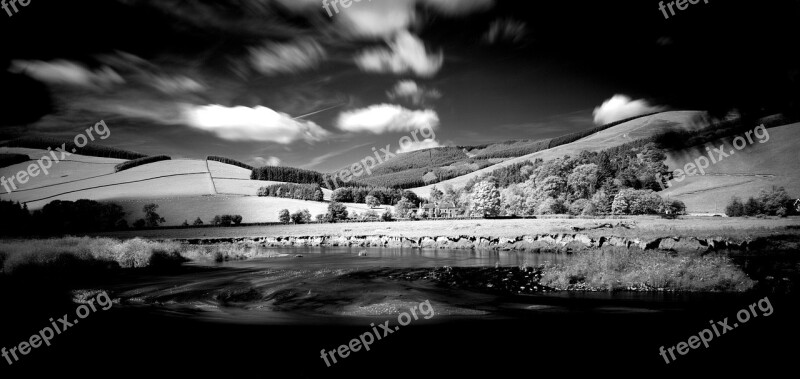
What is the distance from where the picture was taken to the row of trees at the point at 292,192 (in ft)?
373

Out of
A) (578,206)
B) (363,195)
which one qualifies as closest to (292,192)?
(363,195)

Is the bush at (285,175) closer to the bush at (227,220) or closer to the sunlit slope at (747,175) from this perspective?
the bush at (227,220)

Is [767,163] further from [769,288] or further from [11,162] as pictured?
[11,162]

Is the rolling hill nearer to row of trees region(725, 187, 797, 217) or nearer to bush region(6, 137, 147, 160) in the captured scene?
bush region(6, 137, 147, 160)

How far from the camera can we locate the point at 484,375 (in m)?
7.96

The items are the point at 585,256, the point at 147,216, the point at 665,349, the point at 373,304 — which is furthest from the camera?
the point at 147,216

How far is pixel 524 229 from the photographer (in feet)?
158

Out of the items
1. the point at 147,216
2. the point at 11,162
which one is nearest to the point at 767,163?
the point at 147,216

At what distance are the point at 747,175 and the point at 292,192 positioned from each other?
385ft

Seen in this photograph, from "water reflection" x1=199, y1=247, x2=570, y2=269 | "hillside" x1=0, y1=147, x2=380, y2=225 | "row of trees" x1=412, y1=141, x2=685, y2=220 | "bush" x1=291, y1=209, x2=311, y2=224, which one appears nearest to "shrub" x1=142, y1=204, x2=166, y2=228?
"hillside" x1=0, y1=147, x2=380, y2=225

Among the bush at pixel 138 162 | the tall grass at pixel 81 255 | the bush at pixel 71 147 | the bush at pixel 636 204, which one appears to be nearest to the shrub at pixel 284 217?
the tall grass at pixel 81 255

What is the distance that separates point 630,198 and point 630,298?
6080cm

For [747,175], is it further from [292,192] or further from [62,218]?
[62,218]

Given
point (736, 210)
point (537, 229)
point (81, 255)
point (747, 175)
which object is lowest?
point (81, 255)
